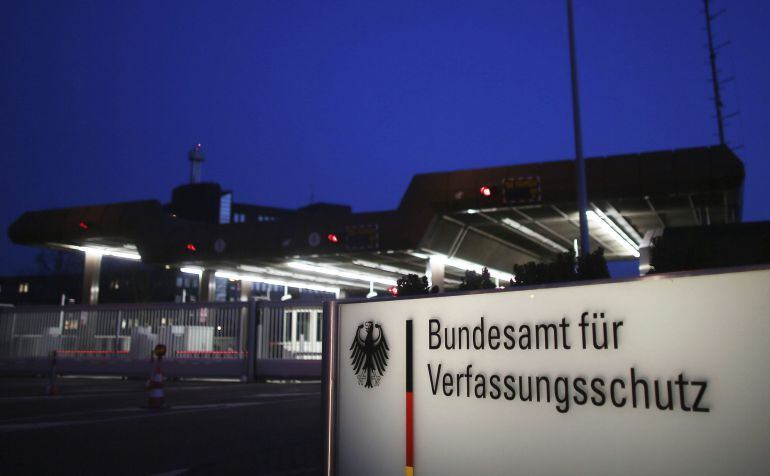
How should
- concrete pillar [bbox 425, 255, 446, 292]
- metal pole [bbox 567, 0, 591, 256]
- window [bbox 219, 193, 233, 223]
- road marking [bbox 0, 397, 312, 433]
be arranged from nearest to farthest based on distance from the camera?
1. road marking [bbox 0, 397, 312, 433]
2. metal pole [bbox 567, 0, 591, 256]
3. concrete pillar [bbox 425, 255, 446, 292]
4. window [bbox 219, 193, 233, 223]

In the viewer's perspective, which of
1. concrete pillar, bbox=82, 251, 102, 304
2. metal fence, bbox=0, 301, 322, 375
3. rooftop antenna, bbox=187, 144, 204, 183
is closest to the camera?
metal fence, bbox=0, 301, 322, 375

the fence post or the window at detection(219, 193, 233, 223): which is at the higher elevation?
the window at detection(219, 193, 233, 223)

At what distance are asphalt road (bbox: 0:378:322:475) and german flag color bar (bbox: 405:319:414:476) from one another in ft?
3.73

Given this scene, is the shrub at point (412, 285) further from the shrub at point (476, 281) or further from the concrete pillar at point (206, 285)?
the concrete pillar at point (206, 285)

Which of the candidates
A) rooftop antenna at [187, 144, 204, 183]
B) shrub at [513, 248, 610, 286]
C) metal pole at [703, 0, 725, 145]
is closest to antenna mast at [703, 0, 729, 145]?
metal pole at [703, 0, 725, 145]

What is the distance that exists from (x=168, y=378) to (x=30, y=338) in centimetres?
780

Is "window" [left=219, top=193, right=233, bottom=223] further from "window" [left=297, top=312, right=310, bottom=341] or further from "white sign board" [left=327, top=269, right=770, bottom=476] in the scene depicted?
"white sign board" [left=327, top=269, right=770, bottom=476]

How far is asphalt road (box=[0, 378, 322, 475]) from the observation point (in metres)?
7.55

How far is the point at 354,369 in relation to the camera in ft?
15.4

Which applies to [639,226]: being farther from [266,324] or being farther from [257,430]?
[257,430]

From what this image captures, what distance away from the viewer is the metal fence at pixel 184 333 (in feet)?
75.5

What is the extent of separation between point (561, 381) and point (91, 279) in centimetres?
3558

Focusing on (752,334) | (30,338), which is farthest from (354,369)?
(30,338)

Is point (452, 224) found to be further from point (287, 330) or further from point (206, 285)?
point (206, 285)
